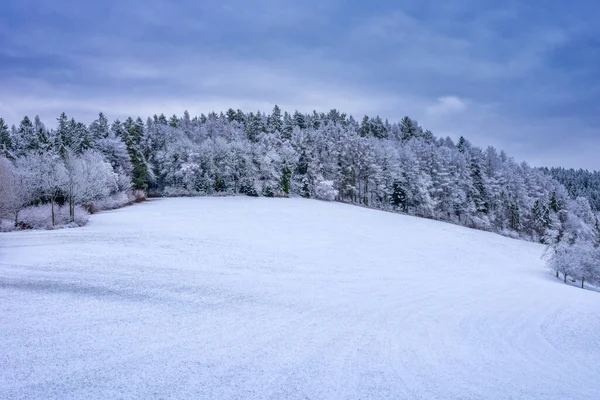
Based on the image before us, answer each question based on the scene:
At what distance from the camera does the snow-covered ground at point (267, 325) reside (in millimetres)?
7805

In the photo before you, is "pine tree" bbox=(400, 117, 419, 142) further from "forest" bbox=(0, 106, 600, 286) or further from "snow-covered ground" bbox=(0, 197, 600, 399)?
"snow-covered ground" bbox=(0, 197, 600, 399)

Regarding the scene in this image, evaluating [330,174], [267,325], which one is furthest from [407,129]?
[267,325]

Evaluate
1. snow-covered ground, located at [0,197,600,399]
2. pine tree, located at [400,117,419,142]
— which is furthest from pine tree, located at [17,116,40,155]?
pine tree, located at [400,117,419,142]

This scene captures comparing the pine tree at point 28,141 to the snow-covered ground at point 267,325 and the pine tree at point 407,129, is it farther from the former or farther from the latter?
the pine tree at point 407,129

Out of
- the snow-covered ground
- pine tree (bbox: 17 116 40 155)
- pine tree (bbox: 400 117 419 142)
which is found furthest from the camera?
pine tree (bbox: 400 117 419 142)

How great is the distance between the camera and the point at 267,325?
463 inches

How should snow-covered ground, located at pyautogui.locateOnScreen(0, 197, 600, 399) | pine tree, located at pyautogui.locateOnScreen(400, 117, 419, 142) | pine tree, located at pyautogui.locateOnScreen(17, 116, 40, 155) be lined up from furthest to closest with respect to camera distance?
1. pine tree, located at pyautogui.locateOnScreen(400, 117, 419, 142)
2. pine tree, located at pyautogui.locateOnScreen(17, 116, 40, 155)
3. snow-covered ground, located at pyautogui.locateOnScreen(0, 197, 600, 399)

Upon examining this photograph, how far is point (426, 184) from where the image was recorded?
7038 centimetres

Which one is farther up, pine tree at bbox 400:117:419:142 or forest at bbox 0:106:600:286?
pine tree at bbox 400:117:419:142

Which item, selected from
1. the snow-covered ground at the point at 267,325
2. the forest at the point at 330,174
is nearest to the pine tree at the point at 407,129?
the forest at the point at 330,174

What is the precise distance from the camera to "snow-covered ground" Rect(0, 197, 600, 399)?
780 centimetres

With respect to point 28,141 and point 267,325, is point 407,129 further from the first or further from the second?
point 267,325

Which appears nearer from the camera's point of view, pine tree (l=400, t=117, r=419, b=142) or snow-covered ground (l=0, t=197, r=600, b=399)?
snow-covered ground (l=0, t=197, r=600, b=399)

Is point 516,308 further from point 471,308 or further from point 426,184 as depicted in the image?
point 426,184
